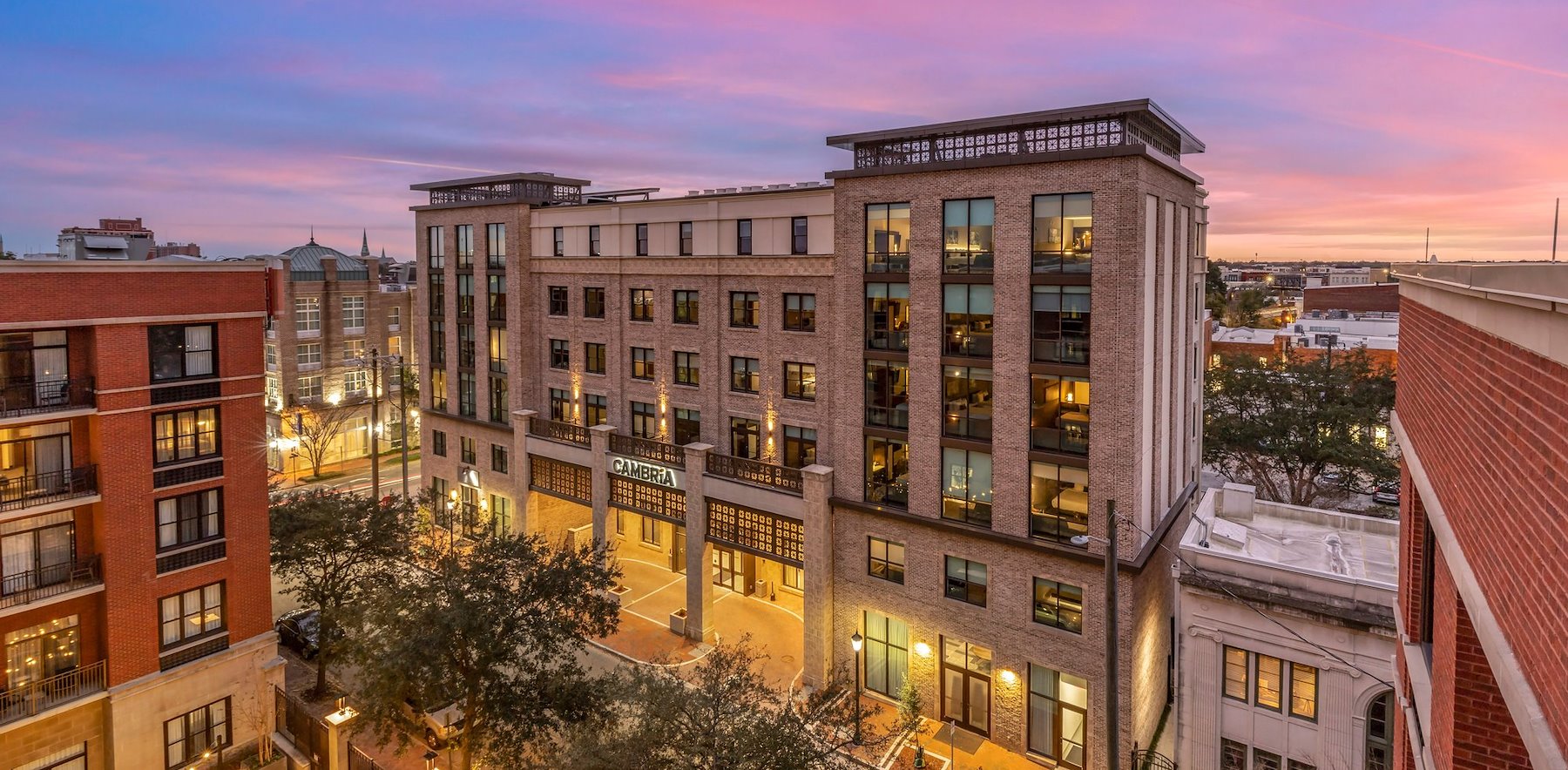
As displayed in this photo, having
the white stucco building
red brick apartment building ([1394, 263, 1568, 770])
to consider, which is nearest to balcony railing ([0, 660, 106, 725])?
red brick apartment building ([1394, 263, 1568, 770])

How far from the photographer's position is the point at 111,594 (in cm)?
2295

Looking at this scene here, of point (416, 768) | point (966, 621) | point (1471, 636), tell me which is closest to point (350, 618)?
point (416, 768)

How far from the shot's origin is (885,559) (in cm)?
2895

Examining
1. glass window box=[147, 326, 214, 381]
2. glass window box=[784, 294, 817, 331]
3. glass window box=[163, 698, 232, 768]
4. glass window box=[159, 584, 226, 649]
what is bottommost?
glass window box=[163, 698, 232, 768]

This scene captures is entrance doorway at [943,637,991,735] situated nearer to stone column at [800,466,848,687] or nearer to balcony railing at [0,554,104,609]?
stone column at [800,466,848,687]

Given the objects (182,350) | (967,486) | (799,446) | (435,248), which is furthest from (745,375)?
(435,248)

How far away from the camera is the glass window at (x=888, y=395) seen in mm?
28344

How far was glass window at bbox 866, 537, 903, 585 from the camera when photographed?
28609mm

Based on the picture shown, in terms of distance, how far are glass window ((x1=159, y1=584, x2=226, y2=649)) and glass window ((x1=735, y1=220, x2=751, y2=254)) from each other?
71.8ft

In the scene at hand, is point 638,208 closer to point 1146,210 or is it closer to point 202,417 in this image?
point 202,417

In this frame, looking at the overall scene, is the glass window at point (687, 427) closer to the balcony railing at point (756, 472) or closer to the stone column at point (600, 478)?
the balcony railing at point (756, 472)

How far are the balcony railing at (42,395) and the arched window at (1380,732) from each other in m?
36.7

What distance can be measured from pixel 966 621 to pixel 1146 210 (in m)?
14.5

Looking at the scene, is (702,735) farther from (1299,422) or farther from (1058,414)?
(1299,422)
